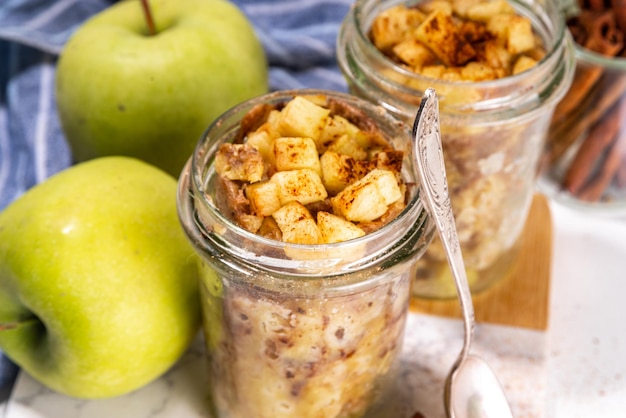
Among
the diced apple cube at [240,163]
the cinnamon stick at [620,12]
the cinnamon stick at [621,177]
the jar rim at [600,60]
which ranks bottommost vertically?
the cinnamon stick at [621,177]

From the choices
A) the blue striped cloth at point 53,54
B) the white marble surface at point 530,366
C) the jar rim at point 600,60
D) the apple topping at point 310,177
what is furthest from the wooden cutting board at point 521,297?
the blue striped cloth at point 53,54

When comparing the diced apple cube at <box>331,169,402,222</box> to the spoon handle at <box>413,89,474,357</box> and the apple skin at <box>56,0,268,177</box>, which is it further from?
the apple skin at <box>56,0,268,177</box>

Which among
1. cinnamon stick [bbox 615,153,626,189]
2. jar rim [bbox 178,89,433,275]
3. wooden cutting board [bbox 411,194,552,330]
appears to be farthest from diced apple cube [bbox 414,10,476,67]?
cinnamon stick [bbox 615,153,626,189]

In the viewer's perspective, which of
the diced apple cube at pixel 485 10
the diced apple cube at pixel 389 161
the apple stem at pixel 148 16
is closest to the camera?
the diced apple cube at pixel 389 161

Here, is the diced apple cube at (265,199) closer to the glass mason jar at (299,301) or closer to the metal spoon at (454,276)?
the glass mason jar at (299,301)

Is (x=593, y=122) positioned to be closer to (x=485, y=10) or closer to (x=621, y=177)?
(x=621, y=177)

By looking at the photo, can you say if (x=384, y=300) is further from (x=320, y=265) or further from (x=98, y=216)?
(x=98, y=216)

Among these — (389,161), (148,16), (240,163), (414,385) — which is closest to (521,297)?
(414,385)
